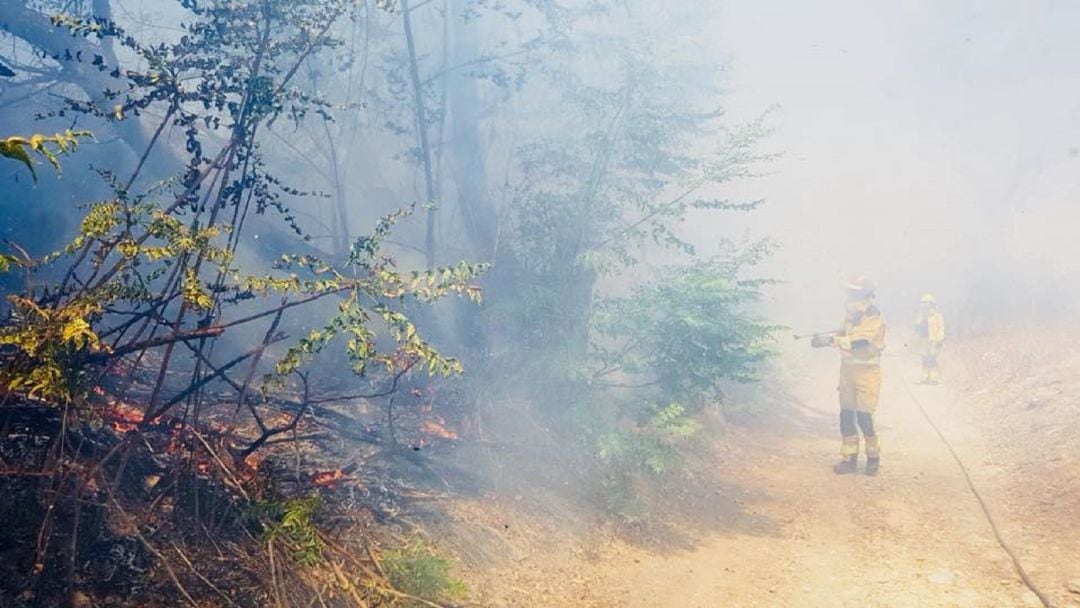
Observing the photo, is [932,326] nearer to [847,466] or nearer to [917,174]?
[847,466]

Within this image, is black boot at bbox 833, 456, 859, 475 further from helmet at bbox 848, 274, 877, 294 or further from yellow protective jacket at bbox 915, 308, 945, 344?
yellow protective jacket at bbox 915, 308, 945, 344

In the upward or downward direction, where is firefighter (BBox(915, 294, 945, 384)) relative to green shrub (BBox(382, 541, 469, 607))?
upward

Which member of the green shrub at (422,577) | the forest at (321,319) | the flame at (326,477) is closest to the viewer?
the forest at (321,319)

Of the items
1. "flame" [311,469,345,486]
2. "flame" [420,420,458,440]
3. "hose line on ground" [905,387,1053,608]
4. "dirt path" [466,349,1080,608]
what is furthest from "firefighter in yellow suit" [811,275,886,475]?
"flame" [311,469,345,486]

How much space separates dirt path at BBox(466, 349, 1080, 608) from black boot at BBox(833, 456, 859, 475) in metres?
0.20

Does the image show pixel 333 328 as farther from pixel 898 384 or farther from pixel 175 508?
pixel 898 384

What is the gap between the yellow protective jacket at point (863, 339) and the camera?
10.3m

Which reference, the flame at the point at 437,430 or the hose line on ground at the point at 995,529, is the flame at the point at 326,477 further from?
the hose line on ground at the point at 995,529

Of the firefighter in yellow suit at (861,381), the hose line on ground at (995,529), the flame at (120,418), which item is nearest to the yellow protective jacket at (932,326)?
the hose line on ground at (995,529)

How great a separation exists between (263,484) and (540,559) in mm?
3362

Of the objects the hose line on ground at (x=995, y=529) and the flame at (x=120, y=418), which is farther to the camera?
the hose line on ground at (x=995, y=529)

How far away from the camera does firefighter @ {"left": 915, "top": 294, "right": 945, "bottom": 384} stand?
1756cm

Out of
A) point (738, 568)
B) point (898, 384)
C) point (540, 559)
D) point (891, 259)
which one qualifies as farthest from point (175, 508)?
point (891, 259)

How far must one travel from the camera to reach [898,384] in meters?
18.9
